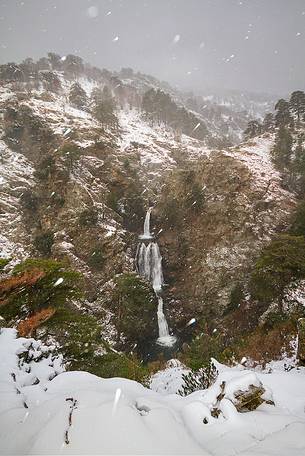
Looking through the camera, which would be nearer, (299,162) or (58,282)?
(58,282)

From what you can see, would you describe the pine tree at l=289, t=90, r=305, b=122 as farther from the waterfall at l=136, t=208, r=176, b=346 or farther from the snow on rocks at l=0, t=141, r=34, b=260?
the snow on rocks at l=0, t=141, r=34, b=260

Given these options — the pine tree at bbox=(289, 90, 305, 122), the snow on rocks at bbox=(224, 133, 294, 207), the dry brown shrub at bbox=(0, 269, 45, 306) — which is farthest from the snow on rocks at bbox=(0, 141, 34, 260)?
the pine tree at bbox=(289, 90, 305, 122)

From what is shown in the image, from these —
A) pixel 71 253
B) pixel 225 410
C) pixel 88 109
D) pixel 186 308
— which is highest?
pixel 88 109

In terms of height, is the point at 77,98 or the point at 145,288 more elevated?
the point at 77,98

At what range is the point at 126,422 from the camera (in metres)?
4.46

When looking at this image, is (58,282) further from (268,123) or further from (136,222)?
(268,123)

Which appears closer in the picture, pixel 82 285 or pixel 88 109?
pixel 82 285

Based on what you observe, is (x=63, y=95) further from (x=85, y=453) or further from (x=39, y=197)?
(x=85, y=453)

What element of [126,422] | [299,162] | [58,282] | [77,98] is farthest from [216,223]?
[77,98]

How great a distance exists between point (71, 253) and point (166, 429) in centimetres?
3163

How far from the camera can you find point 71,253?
34.7 metres

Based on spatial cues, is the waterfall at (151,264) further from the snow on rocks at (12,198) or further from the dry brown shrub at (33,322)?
the dry brown shrub at (33,322)

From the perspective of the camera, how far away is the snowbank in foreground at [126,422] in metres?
4.19

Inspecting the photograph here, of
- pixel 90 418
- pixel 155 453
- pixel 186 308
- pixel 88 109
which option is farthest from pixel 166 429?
pixel 88 109
